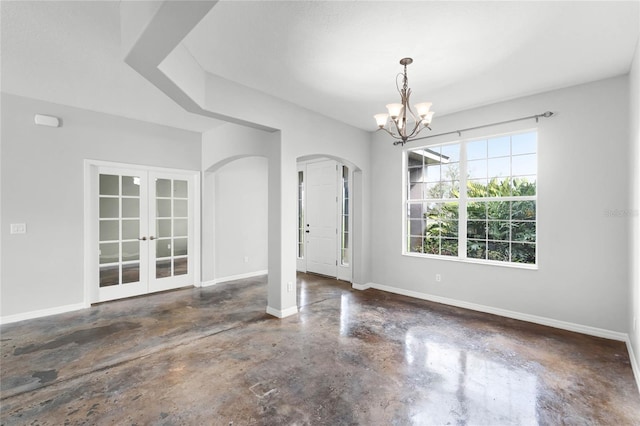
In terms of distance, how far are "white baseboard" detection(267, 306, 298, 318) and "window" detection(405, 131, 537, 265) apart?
226 cm

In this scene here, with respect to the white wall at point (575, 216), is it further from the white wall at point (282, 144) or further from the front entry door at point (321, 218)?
the front entry door at point (321, 218)

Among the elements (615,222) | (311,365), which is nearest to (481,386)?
(311,365)

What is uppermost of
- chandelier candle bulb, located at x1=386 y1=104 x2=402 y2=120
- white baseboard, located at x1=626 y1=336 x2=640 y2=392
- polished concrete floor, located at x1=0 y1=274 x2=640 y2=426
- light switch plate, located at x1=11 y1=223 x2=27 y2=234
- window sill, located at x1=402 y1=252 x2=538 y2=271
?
chandelier candle bulb, located at x1=386 y1=104 x2=402 y2=120

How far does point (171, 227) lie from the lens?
518 cm

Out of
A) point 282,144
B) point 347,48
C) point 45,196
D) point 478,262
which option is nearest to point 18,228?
point 45,196

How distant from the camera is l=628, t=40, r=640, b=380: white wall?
246 cm

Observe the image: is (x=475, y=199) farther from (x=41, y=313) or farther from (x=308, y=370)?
(x=41, y=313)

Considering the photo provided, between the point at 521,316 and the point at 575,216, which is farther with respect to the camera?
the point at 521,316

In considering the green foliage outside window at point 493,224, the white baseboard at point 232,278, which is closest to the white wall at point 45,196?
the white baseboard at point 232,278

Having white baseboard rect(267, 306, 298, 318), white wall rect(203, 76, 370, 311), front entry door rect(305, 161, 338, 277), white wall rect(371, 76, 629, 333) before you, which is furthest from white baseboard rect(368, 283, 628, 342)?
Answer: white wall rect(203, 76, 370, 311)

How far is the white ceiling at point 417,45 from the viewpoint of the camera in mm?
2160

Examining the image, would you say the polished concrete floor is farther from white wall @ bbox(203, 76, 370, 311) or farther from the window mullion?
the window mullion

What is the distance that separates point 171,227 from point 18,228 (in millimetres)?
1907

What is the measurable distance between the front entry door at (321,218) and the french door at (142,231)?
247 cm
